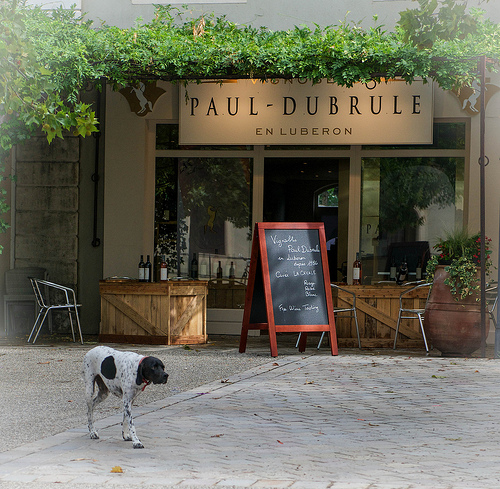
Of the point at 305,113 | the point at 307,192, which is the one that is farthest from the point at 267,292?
the point at 305,113

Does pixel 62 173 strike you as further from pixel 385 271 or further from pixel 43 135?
pixel 385 271

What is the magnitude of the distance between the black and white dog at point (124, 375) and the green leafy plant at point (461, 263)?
4.98 metres

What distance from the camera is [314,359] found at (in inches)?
325

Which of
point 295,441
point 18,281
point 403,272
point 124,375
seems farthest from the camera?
point 18,281

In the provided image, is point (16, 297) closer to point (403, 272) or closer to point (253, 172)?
point (253, 172)

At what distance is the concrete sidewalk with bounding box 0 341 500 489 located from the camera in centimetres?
375

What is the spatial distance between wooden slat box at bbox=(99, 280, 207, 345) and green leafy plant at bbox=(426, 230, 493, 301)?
2.81 meters

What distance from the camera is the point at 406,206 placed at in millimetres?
10812

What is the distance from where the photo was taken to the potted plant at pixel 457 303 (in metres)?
8.48

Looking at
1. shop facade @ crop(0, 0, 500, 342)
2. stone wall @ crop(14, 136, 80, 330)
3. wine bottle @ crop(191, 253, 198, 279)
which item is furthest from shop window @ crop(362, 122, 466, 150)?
stone wall @ crop(14, 136, 80, 330)

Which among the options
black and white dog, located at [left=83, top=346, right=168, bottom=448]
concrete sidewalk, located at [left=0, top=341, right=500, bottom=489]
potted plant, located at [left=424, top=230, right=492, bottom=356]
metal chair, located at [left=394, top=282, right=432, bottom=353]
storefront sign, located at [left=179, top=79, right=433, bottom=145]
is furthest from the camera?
storefront sign, located at [left=179, top=79, right=433, bottom=145]

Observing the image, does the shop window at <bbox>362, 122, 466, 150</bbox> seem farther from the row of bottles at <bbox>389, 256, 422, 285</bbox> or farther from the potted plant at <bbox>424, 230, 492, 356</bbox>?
the potted plant at <bbox>424, 230, 492, 356</bbox>

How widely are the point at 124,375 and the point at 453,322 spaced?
5.12 m

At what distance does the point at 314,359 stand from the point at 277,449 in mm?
3917
